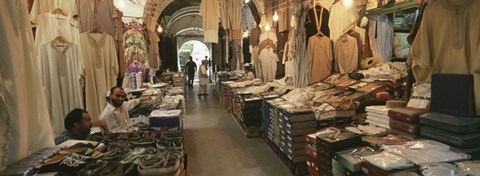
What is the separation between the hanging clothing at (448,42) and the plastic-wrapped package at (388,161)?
0.86 m

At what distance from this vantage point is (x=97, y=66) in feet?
14.4

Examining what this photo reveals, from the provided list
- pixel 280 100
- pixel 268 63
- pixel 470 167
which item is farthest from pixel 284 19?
pixel 470 167

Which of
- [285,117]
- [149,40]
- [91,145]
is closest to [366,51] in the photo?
[285,117]

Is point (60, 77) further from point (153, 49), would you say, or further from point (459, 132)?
point (153, 49)

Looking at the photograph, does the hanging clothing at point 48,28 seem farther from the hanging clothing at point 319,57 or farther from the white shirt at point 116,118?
the hanging clothing at point 319,57

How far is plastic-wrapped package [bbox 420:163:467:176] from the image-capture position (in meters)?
1.80

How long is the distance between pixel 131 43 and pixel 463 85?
7496 mm

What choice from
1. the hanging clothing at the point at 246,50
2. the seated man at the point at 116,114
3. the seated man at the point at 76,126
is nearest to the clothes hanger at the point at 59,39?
the seated man at the point at 116,114

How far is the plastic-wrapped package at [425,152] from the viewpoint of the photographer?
79.4 inches

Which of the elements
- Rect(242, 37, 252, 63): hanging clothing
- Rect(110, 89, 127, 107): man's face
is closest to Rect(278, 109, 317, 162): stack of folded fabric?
Rect(110, 89, 127, 107): man's face

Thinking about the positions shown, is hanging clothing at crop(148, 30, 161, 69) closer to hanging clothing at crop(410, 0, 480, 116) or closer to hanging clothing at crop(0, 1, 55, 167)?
hanging clothing at crop(0, 1, 55, 167)

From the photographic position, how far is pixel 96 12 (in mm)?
4234

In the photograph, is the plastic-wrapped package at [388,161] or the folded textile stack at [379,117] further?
the folded textile stack at [379,117]

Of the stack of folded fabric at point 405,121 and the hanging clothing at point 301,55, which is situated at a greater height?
the hanging clothing at point 301,55
